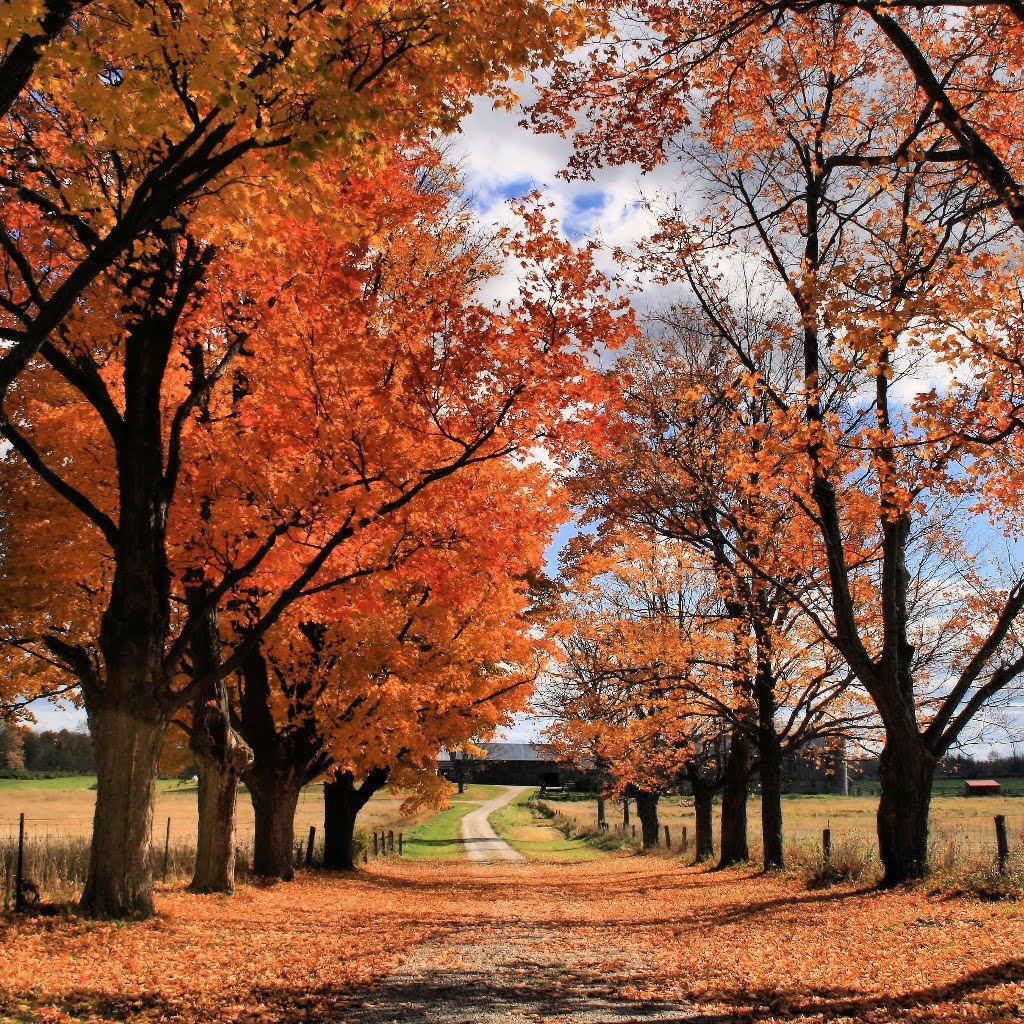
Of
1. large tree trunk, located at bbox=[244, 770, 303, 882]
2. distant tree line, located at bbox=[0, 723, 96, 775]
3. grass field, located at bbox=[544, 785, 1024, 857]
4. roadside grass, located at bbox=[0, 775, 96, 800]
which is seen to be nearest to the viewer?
large tree trunk, located at bbox=[244, 770, 303, 882]

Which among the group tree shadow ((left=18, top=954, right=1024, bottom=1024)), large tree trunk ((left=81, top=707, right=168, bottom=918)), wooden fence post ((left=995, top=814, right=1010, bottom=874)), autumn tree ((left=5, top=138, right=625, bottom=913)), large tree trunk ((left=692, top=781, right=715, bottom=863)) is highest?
autumn tree ((left=5, top=138, right=625, bottom=913))

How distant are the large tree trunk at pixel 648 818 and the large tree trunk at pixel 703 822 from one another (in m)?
4.59

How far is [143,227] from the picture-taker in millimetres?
5277

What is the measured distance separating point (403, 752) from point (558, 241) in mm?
14609

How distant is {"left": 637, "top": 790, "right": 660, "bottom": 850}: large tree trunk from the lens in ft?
103

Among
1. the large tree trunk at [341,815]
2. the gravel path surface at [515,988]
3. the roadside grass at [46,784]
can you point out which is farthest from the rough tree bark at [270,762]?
the roadside grass at [46,784]

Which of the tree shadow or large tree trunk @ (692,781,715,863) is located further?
large tree trunk @ (692,781,715,863)

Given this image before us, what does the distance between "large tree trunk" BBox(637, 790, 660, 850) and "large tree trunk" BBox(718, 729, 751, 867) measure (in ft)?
33.9

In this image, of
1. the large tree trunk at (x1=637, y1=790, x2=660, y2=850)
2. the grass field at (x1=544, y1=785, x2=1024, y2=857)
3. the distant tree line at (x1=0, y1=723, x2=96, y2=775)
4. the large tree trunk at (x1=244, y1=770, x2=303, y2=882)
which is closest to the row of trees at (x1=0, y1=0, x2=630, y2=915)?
the large tree trunk at (x1=244, y1=770, x2=303, y2=882)

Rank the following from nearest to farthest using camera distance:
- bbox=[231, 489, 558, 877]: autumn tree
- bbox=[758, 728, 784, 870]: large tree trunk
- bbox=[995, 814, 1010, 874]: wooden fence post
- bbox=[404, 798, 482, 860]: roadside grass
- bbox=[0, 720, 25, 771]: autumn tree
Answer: bbox=[995, 814, 1010, 874]: wooden fence post, bbox=[231, 489, 558, 877]: autumn tree, bbox=[758, 728, 784, 870]: large tree trunk, bbox=[404, 798, 482, 860]: roadside grass, bbox=[0, 720, 25, 771]: autumn tree

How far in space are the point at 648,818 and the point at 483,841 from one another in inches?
455

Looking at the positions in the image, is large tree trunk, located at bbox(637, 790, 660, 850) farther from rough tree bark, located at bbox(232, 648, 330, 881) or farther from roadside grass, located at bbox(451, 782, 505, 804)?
roadside grass, located at bbox(451, 782, 505, 804)

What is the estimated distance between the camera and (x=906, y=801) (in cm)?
1218

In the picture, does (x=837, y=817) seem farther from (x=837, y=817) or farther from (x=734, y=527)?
(x=734, y=527)
